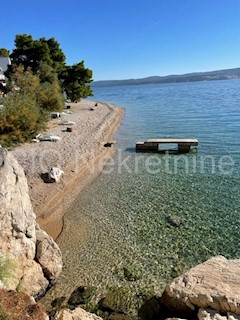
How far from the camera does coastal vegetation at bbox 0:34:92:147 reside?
73.4ft

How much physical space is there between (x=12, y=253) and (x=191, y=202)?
27.5 ft

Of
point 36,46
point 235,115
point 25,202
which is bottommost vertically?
point 235,115

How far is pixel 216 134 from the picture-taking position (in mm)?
29562

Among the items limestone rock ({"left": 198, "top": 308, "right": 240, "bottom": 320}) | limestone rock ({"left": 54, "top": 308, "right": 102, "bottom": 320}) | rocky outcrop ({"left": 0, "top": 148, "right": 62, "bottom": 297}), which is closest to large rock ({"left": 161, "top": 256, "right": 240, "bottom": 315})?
limestone rock ({"left": 198, "top": 308, "right": 240, "bottom": 320})

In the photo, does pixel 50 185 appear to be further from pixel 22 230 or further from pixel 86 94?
pixel 86 94

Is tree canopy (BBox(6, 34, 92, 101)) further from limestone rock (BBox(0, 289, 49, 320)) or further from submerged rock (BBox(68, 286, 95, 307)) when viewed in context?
limestone rock (BBox(0, 289, 49, 320))

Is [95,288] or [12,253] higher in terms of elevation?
[12,253]

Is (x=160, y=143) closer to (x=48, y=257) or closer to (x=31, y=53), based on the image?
(x=48, y=257)

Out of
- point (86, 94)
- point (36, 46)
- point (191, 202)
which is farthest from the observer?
point (86, 94)

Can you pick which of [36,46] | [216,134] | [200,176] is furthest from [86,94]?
[200,176]

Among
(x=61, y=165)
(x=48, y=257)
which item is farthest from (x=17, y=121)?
(x=48, y=257)

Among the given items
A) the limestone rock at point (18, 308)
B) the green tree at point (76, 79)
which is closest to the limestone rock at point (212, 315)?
the limestone rock at point (18, 308)

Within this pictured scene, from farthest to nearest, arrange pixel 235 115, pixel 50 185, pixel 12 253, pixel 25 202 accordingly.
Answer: pixel 235 115 < pixel 50 185 < pixel 25 202 < pixel 12 253

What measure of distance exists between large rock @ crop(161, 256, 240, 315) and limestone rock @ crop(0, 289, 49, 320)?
3276mm
